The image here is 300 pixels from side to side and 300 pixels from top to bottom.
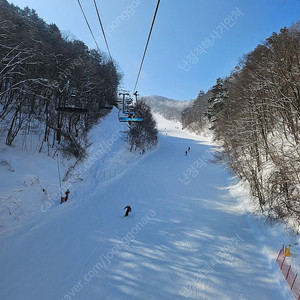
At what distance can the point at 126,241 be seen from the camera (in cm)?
706

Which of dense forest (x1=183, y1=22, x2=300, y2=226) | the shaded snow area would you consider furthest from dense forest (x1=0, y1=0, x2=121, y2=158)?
dense forest (x1=183, y1=22, x2=300, y2=226)

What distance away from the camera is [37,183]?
10.0m

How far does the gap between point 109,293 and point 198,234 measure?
4.67 m

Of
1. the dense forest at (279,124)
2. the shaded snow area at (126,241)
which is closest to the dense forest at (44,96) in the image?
the shaded snow area at (126,241)

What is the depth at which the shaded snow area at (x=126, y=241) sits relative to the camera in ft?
16.4

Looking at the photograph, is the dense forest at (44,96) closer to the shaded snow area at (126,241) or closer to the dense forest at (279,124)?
the shaded snow area at (126,241)

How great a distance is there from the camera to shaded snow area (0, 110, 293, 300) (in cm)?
500

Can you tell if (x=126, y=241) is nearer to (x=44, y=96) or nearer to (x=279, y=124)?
(x=279, y=124)

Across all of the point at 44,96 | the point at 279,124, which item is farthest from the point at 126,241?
the point at 44,96

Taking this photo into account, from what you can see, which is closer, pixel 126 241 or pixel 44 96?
pixel 126 241

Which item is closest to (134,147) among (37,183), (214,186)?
(214,186)

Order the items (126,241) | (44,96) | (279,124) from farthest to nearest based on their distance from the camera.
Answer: (44,96)
(279,124)
(126,241)

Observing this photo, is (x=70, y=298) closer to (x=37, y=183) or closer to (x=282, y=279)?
(x=282, y=279)

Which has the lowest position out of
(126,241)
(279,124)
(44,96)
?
(126,241)
